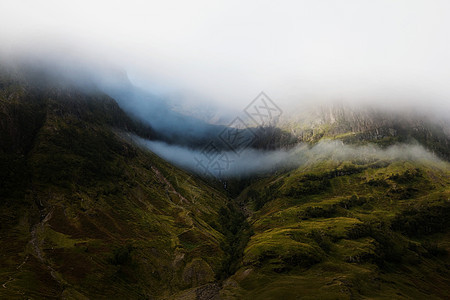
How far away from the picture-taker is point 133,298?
151125mm

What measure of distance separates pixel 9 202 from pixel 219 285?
532 feet

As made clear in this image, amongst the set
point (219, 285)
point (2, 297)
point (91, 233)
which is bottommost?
point (219, 285)

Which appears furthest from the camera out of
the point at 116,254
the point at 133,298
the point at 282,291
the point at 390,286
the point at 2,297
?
the point at 390,286

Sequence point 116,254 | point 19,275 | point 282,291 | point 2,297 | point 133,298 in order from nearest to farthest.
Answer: point 2,297 → point 19,275 → point 133,298 → point 282,291 → point 116,254

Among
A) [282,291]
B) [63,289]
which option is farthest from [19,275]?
[282,291]

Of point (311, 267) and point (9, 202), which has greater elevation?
point (9, 202)

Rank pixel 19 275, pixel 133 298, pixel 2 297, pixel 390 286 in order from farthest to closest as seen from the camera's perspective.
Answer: pixel 390 286 → pixel 133 298 → pixel 19 275 → pixel 2 297

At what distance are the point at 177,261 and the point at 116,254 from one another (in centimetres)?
4509

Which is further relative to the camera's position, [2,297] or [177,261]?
[177,261]

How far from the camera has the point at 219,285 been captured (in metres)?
181

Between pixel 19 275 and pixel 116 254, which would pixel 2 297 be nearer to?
pixel 19 275

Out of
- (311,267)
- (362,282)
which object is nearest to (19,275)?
(311,267)

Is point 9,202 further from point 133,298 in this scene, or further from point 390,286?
point 390,286

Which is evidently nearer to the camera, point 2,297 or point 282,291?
point 2,297
